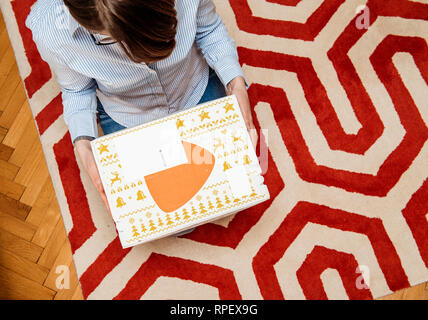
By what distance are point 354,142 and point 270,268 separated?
40 centimetres

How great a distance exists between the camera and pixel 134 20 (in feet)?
1.38

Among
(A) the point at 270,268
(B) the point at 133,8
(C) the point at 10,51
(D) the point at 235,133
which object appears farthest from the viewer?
(C) the point at 10,51

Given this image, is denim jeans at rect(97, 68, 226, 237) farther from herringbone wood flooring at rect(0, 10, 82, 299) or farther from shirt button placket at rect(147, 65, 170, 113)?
herringbone wood flooring at rect(0, 10, 82, 299)

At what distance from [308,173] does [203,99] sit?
14.1 inches

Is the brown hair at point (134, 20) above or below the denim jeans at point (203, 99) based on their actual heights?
above

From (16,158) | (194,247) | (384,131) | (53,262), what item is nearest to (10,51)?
(16,158)

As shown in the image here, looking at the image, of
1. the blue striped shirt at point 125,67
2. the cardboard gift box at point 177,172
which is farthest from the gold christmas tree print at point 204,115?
the blue striped shirt at point 125,67

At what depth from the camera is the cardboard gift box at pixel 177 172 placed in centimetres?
58

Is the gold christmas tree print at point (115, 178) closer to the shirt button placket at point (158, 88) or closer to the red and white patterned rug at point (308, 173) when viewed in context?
the shirt button placket at point (158, 88)

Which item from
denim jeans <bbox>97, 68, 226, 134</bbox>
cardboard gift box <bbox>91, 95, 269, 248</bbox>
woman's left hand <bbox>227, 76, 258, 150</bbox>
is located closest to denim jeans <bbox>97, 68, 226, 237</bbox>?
denim jeans <bbox>97, 68, 226, 134</bbox>

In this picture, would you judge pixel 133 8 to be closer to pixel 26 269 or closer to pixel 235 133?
pixel 235 133

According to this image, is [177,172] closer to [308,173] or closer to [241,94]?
[241,94]

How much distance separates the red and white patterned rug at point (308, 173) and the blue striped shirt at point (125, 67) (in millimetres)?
295

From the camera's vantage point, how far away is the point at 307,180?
0.96m
